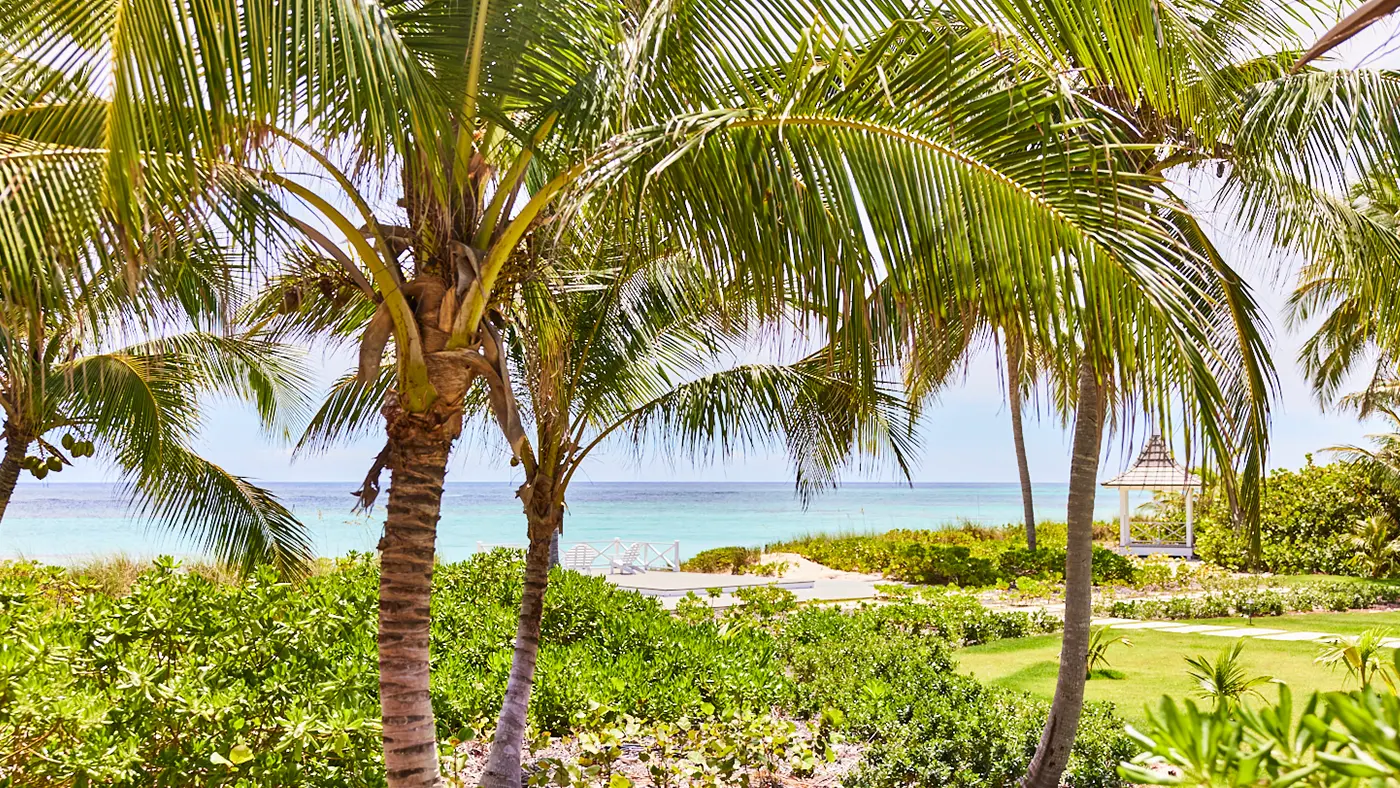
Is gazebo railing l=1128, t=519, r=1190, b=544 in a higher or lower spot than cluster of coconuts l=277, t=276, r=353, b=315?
lower

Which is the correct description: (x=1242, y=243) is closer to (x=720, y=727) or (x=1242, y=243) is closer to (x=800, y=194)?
(x=800, y=194)

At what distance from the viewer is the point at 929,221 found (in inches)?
114

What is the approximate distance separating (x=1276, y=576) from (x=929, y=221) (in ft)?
60.3

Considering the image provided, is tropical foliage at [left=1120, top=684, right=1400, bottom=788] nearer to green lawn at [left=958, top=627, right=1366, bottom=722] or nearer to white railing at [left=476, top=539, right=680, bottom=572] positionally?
green lawn at [left=958, top=627, right=1366, bottom=722]

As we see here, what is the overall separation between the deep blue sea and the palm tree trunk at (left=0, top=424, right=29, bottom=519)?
23829 mm

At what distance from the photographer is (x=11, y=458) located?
6.99 meters

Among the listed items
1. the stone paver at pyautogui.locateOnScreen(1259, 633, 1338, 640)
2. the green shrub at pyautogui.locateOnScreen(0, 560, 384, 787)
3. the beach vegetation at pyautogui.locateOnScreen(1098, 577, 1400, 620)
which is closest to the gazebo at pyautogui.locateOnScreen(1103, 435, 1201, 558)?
the beach vegetation at pyautogui.locateOnScreen(1098, 577, 1400, 620)

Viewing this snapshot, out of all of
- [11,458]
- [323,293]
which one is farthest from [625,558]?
[323,293]

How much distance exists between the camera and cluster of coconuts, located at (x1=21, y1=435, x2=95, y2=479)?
703 cm

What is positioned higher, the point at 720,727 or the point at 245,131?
the point at 245,131

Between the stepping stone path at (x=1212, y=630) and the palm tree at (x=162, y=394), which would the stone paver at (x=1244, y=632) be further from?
the palm tree at (x=162, y=394)

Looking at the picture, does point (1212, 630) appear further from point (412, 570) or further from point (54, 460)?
point (54, 460)

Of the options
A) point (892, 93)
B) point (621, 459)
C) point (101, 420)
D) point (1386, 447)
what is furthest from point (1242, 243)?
point (1386, 447)

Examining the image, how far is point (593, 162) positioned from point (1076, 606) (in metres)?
4.02
